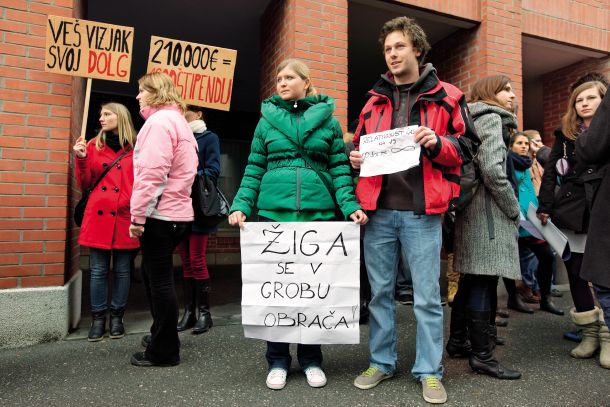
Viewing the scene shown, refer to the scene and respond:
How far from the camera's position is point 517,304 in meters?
4.52

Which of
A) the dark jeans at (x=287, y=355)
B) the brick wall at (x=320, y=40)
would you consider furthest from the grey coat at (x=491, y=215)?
the brick wall at (x=320, y=40)

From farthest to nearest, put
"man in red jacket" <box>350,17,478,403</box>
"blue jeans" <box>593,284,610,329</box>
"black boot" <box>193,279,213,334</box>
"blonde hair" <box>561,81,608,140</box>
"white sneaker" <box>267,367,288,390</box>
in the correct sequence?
"black boot" <box>193,279,213,334</box>
"blonde hair" <box>561,81,608,140</box>
"white sneaker" <box>267,367,288,390</box>
"man in red jacket" <box>350,17,478,403</box>
"blue jeans" <box>593,284,610,329</box>

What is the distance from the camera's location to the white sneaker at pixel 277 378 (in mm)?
2551

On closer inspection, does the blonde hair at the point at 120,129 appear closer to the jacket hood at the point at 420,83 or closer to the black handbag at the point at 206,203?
the black handbag at the point at 206,203

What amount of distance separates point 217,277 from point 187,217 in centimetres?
401

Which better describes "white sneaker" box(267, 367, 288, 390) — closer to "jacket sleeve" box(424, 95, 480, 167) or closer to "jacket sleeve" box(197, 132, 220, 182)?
"jacket sleeve" box(424, 95, 480, 167)

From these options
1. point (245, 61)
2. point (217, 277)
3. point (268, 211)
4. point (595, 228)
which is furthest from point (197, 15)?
point (595, 228)

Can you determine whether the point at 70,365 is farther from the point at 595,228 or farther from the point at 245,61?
the point at 245,61

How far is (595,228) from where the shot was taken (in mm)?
2021

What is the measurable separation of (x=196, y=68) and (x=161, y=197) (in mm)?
1737

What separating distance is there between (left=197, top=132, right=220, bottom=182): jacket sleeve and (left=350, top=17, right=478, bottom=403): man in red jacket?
153cm

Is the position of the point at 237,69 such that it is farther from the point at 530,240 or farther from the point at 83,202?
the point at 530,240

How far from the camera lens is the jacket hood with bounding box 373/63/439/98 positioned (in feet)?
8.15

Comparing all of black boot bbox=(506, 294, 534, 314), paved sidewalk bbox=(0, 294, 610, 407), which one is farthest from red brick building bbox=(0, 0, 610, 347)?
black boot bbox=(506, 294, 534, 314)
